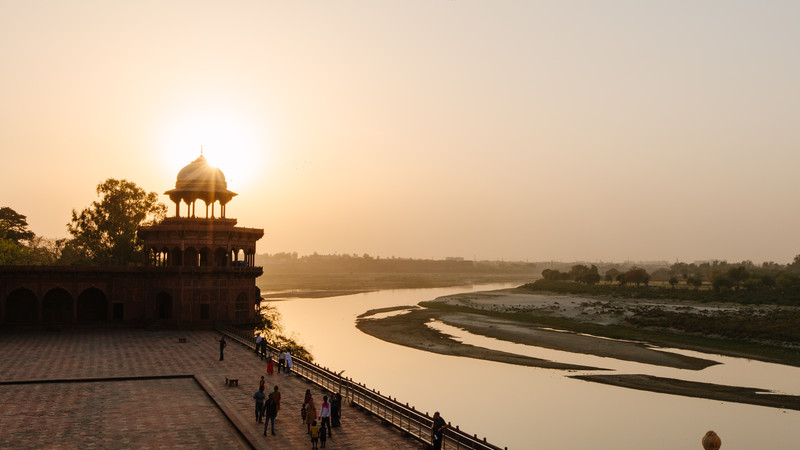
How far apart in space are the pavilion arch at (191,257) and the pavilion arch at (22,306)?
1191 centimetres

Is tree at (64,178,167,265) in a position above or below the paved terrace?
above

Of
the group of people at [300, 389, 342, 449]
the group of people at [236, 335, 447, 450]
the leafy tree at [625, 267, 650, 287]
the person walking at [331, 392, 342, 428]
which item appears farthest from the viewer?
the leafy tree at [625, 267, 650, 287]

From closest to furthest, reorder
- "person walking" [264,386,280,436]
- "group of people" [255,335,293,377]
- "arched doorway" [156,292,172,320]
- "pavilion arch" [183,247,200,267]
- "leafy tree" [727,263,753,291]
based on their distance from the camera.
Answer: "person walking" [264,386,280,436]
"group of people" [255,335,293,377]
"arched doorway" [156,292,172,320]
"pavilion arch" [183,247,200,267]
"leafy tree" [727,263,753,291]

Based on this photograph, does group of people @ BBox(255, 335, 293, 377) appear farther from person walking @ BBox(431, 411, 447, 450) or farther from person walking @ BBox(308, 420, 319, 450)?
person walking @ BBox(431, 411, 447, 450)

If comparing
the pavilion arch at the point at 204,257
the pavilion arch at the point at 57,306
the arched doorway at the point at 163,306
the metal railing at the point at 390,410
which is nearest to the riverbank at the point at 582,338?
the pavilion arch at the point at 204,257

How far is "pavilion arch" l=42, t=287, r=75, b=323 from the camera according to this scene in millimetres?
48812

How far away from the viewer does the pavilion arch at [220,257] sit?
53312 millimetres

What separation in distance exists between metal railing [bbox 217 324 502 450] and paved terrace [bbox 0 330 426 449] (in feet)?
1.29

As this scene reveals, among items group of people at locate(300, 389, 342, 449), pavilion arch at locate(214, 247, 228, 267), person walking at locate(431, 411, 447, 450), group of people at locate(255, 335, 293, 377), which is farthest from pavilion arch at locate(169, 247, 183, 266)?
person walking at locate(431, 411, 447, 450)

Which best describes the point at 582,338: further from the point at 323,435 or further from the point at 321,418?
the point at 323,435

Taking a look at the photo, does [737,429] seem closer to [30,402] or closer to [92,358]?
[30,402]

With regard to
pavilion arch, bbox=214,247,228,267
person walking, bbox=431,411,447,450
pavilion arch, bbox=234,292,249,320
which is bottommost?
person walking, bbox=431,411,447,450

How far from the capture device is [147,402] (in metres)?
24.8

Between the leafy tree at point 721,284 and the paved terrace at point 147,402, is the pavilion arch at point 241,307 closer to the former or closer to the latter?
the paved terrace at point 147,402
